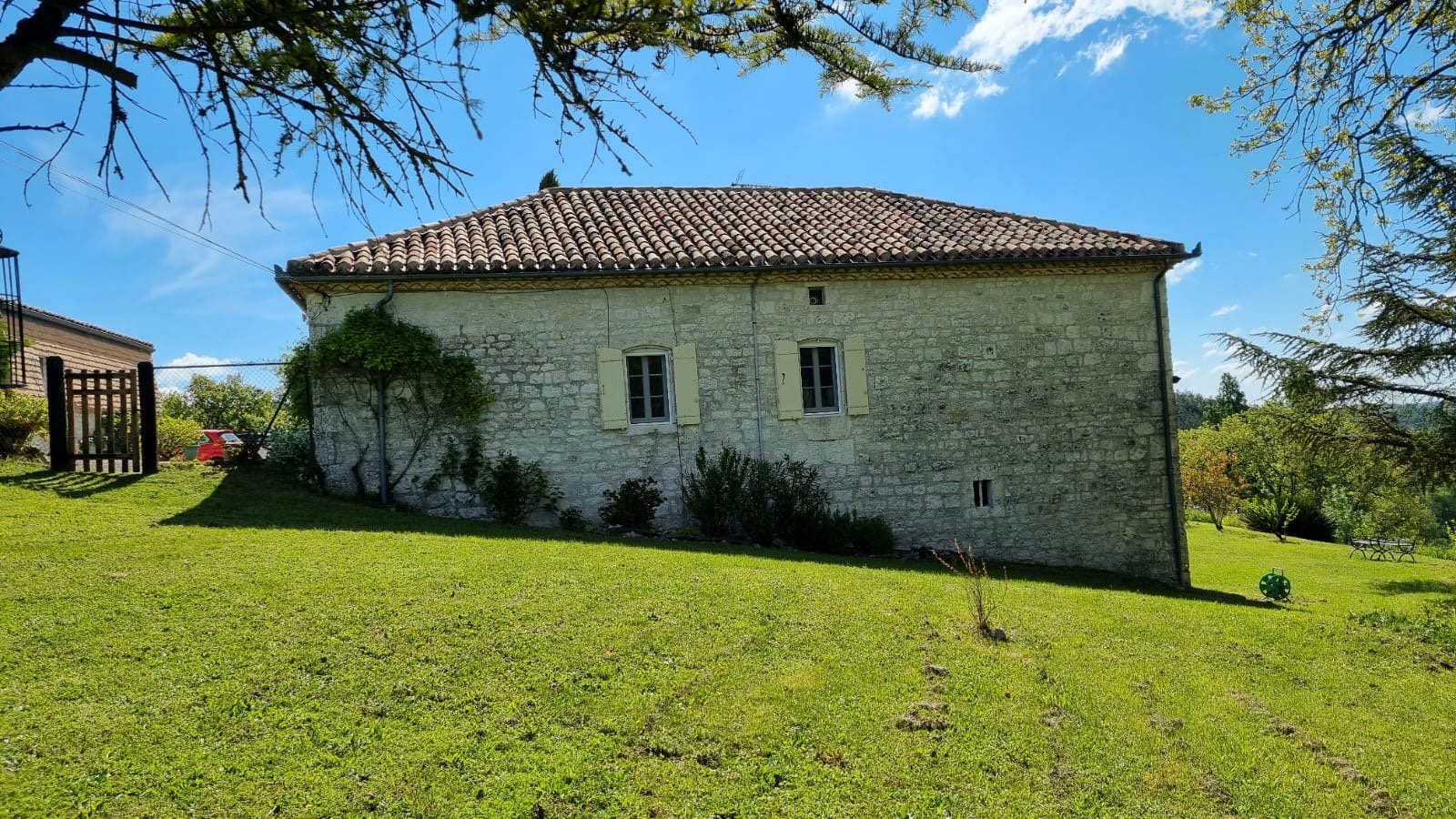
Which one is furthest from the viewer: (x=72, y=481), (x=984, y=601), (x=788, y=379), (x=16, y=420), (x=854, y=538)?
(x=788, y=379)

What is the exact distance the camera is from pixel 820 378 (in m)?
11.6

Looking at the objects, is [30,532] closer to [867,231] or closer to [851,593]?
[851,593]

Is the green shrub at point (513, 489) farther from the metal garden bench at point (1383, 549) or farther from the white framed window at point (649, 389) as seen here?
the metal garden bench at point (1383, 549)

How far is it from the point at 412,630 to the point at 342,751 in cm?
143

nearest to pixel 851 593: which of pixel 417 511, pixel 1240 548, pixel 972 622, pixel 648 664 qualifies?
pixel 972 622

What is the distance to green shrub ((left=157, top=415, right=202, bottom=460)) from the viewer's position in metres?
11.8

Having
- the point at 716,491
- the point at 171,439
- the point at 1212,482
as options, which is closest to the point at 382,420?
the point at 171,439

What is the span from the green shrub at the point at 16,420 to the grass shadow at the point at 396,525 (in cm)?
285

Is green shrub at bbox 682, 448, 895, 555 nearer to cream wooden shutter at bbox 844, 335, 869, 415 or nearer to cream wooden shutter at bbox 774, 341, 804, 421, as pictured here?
cream wooden shutter at bbox 774, 341, 804, 421

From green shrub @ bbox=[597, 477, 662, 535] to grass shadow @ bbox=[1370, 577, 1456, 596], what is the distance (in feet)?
48.5

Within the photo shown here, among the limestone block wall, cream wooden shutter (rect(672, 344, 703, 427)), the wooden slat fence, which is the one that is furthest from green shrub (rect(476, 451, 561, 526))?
the wooden slat fence

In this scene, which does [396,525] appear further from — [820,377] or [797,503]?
[820,377]

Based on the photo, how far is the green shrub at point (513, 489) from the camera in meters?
10.6

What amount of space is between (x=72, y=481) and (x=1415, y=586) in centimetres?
2386
